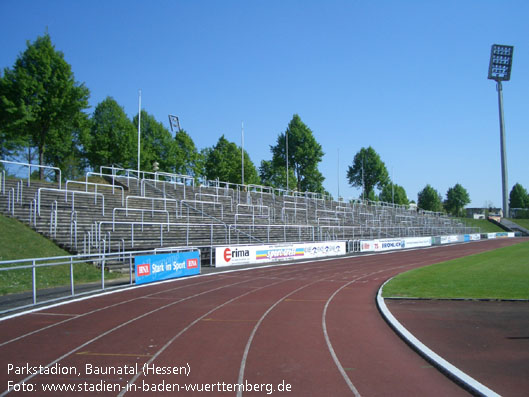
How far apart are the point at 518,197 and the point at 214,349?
507 feet

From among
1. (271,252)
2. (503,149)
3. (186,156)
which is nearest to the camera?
(271,252)

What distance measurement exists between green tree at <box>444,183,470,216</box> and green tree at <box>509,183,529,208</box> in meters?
28.2

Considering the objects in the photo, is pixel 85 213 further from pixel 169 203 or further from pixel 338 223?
pixel 338 223

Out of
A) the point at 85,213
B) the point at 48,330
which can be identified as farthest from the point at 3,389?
the point at 85,213

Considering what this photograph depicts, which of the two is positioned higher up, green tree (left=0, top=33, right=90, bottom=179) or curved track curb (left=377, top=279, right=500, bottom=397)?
green tree (left=0, top=33, right=90, bottom=179)

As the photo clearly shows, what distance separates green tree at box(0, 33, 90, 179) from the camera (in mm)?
29016

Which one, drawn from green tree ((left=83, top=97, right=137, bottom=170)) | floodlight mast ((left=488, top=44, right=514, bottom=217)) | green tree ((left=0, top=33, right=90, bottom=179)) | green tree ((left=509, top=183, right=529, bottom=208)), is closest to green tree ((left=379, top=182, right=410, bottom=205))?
floodlight mast ((left=488, top=44, right=514, bottom=217))

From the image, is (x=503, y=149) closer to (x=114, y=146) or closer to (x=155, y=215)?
(x=114, y=146)

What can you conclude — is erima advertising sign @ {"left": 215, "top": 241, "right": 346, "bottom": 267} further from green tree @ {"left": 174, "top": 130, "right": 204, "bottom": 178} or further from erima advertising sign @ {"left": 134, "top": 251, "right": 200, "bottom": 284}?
green tree @ {"left": 174, "top": 130, "right": 204, "bottom": 178}

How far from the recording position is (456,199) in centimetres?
12169

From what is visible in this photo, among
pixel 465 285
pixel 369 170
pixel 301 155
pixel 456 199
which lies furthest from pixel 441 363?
pixel 456 199

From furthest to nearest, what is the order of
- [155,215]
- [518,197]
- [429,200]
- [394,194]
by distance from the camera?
[518,197], [429,200], [394,194], [155,215]

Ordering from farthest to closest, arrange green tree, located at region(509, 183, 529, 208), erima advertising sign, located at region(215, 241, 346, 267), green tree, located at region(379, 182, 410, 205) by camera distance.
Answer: green tree, located at region(509, 183, 529, 208)
green tree, located at region(379, 182, 410, 205)
erima advertising sign, located at region(215, 241, 346, 267)

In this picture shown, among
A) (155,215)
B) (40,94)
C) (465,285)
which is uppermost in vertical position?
(40,94)
